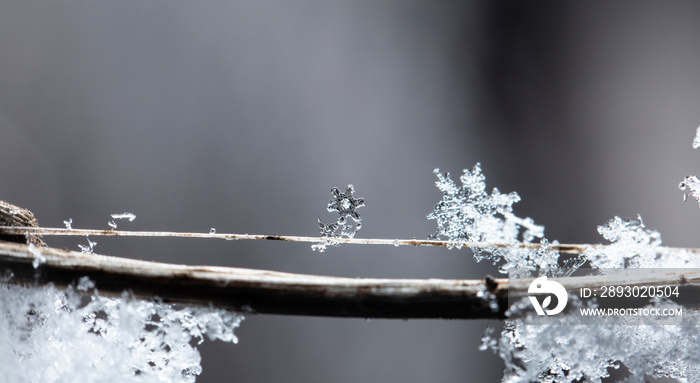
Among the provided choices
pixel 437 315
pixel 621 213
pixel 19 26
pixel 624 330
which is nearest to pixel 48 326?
pixel 437 315

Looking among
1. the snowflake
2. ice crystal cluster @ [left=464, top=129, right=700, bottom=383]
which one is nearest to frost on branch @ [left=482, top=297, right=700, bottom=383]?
ice crystal cluster @ [left=464, top=129, right=700, bottom=383]

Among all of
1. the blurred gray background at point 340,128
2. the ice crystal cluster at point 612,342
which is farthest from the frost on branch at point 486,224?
the blurred gray background at point 340,128

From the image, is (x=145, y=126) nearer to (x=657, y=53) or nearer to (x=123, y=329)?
(x=123, y=329)

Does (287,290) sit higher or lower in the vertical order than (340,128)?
lower

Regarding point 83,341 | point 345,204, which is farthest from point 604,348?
point 83,341

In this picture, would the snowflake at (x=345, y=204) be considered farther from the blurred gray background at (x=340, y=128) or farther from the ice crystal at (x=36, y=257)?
the blurred gray background at (x=340, y=128)

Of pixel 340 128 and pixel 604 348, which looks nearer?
pixel 604 348

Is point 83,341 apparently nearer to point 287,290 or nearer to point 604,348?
point 287,290

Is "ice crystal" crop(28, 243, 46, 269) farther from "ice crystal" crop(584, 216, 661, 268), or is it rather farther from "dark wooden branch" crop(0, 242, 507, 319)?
"ice crystal" crop(584, 216, 661, 268)
